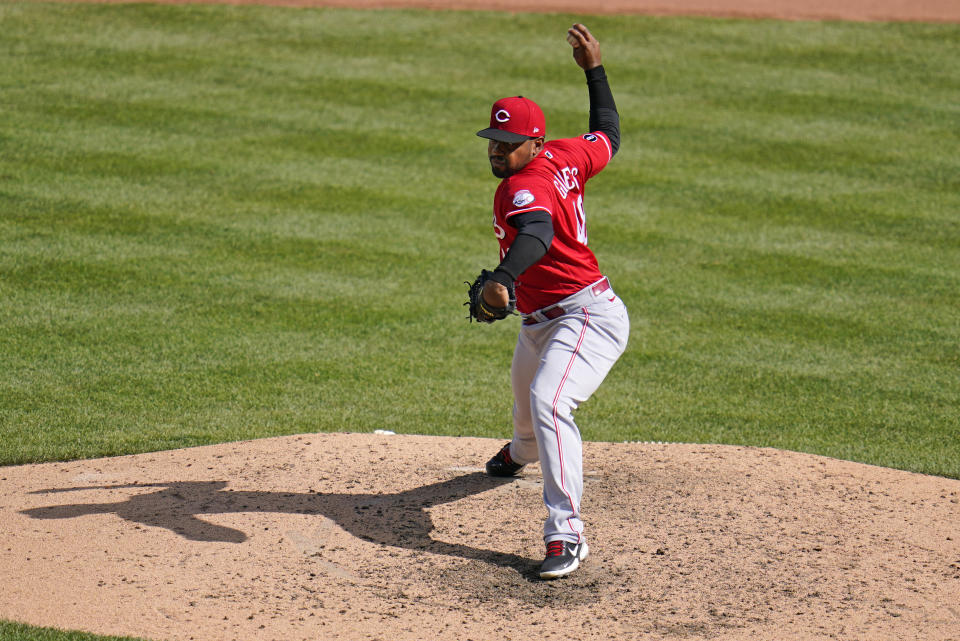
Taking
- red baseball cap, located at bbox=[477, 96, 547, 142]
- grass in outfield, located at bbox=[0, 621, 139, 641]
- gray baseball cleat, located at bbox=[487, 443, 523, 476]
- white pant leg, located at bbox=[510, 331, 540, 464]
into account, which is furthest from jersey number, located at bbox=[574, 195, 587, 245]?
grass in outfield, located at bbox=[0, 621, 139, 641]

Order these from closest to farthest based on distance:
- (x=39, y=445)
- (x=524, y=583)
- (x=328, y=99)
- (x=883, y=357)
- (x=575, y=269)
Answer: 1. (x=524, y=583)
2. (x=575, y=269)
3. (x=39, y=445)
4. (x=883, y=357)
5. (x=328, y=99)

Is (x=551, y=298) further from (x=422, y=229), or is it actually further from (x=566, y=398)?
(x=422, y=229)

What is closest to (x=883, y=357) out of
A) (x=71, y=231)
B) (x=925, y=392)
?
(x=925, y=392)

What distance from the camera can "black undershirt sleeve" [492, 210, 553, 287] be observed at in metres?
4.46

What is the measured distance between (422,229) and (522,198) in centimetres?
562

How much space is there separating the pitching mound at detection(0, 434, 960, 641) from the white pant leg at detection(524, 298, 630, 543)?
0.29 metres

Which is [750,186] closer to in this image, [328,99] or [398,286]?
[398,286]

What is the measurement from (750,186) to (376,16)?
7.49 metres

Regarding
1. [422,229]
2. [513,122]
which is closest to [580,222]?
[513,122]

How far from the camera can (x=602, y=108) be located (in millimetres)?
5781

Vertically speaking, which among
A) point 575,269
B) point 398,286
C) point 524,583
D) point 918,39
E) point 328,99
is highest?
point 918,39

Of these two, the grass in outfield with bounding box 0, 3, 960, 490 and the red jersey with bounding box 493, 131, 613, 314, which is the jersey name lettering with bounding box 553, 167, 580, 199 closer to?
the red jersey with bounding box 493, 131, 613, 314

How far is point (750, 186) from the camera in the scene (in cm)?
1141

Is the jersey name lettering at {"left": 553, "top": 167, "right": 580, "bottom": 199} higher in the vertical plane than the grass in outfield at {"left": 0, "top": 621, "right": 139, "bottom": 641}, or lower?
higher
